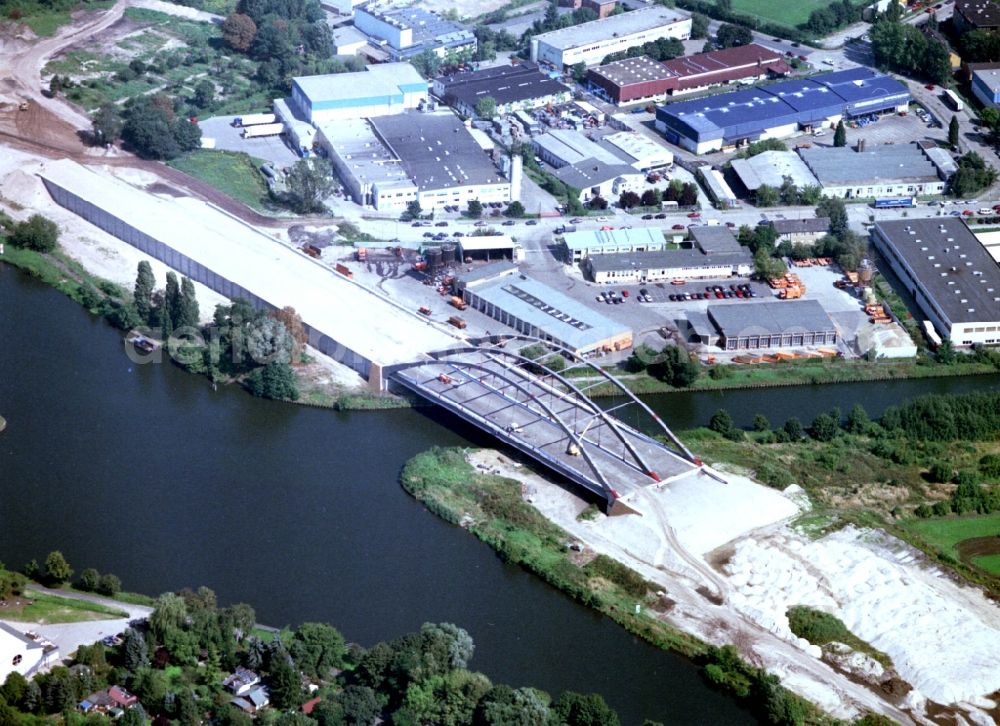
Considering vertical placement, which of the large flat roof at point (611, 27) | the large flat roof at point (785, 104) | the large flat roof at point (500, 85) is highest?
the large flat roof at point (611, 27)

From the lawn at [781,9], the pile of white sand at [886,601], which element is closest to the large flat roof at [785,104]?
the lawn at [781,9]

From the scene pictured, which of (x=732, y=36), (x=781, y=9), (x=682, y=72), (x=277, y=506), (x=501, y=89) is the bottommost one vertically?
(x=277, y=506)

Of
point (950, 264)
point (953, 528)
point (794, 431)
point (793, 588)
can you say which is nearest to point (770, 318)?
point (794, 431)

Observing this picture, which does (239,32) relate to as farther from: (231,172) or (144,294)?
(144,294)

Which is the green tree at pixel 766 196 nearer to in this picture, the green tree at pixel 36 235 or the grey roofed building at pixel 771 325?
the grey roofed building at pixel 771 325

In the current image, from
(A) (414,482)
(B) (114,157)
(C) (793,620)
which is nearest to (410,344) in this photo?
(A) (414,482)

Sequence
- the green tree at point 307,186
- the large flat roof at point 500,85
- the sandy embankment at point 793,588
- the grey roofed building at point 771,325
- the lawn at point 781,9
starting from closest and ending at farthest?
the sandy embankment at point 793,588
the grey roofed building at point 771,325
the green tree at point 307,186
the large flat roof at point 500,85
the lawn at point 781,9

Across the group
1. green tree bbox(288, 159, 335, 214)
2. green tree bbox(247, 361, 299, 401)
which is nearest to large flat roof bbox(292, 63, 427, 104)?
green tree bbox(288, 159, 335, 214)
